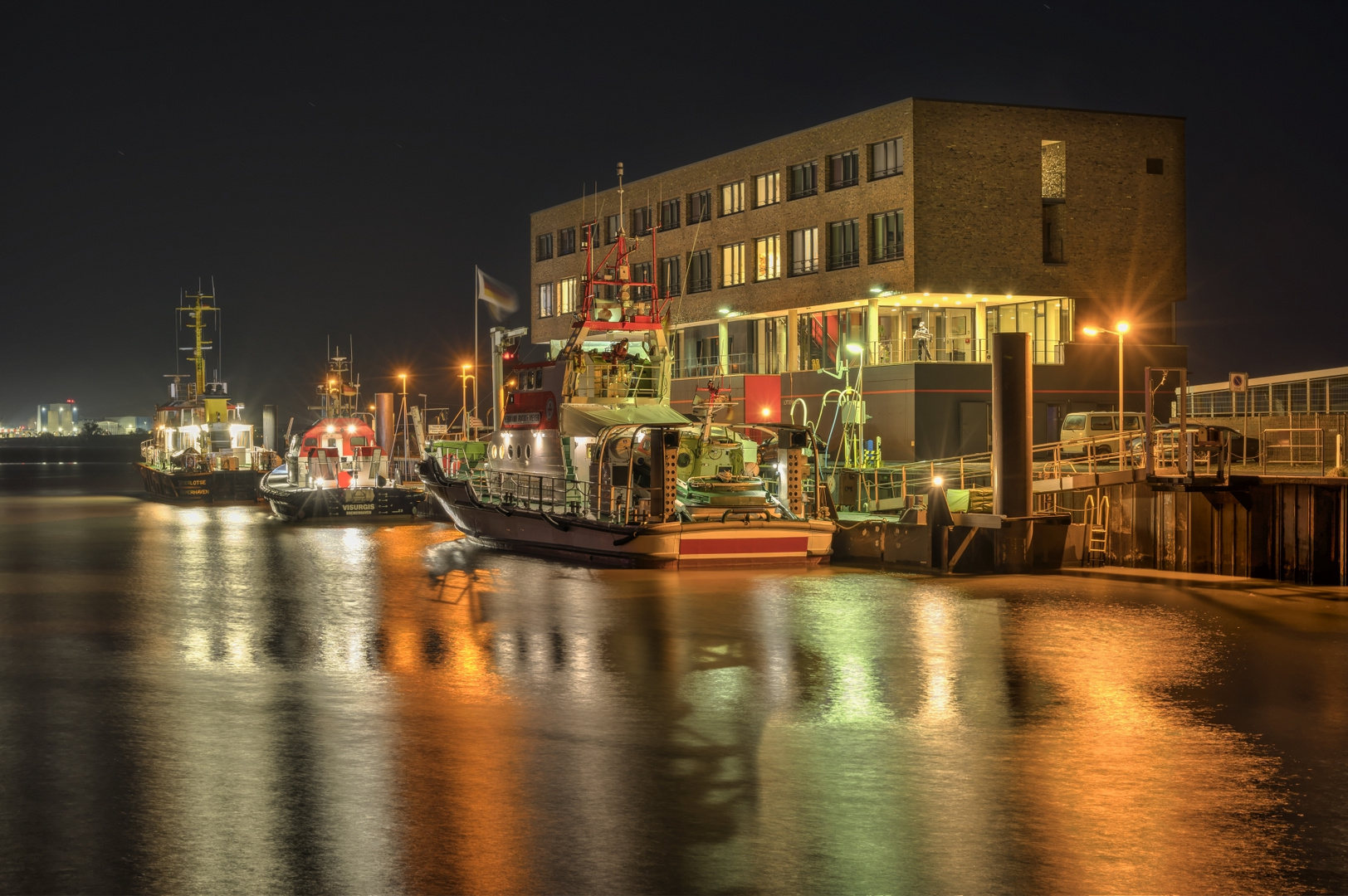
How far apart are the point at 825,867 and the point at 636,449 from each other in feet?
67.6

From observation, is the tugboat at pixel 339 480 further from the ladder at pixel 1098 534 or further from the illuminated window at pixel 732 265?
the ladder at pixel 1098 534

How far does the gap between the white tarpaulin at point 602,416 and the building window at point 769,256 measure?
26.8 meters

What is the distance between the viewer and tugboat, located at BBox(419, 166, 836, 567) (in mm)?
25719

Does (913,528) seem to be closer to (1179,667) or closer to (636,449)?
(636,449)

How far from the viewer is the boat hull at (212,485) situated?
53656 mm

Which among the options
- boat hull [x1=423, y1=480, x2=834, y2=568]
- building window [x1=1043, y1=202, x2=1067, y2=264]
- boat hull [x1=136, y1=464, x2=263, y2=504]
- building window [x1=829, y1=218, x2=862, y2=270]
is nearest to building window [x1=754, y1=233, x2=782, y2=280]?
building window [x1=829, y1=218, x2=862, y2=270]

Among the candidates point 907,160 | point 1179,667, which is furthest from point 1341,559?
point 907,160

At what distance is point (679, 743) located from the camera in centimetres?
1111

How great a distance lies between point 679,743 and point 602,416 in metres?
20.6

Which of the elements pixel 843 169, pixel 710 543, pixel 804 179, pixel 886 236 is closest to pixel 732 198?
pixel 804 179

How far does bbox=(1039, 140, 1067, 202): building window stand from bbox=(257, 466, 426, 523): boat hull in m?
27.5

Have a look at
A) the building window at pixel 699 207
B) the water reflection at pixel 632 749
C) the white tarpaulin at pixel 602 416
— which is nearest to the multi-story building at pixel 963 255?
the building window at pixel 699 207

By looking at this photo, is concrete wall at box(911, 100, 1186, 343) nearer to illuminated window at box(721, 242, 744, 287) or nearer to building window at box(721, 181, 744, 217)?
building window at box(721, 181, 744, 217)

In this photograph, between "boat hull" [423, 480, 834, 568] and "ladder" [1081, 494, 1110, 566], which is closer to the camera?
"boat hull" [423, 480, 834, 568]
